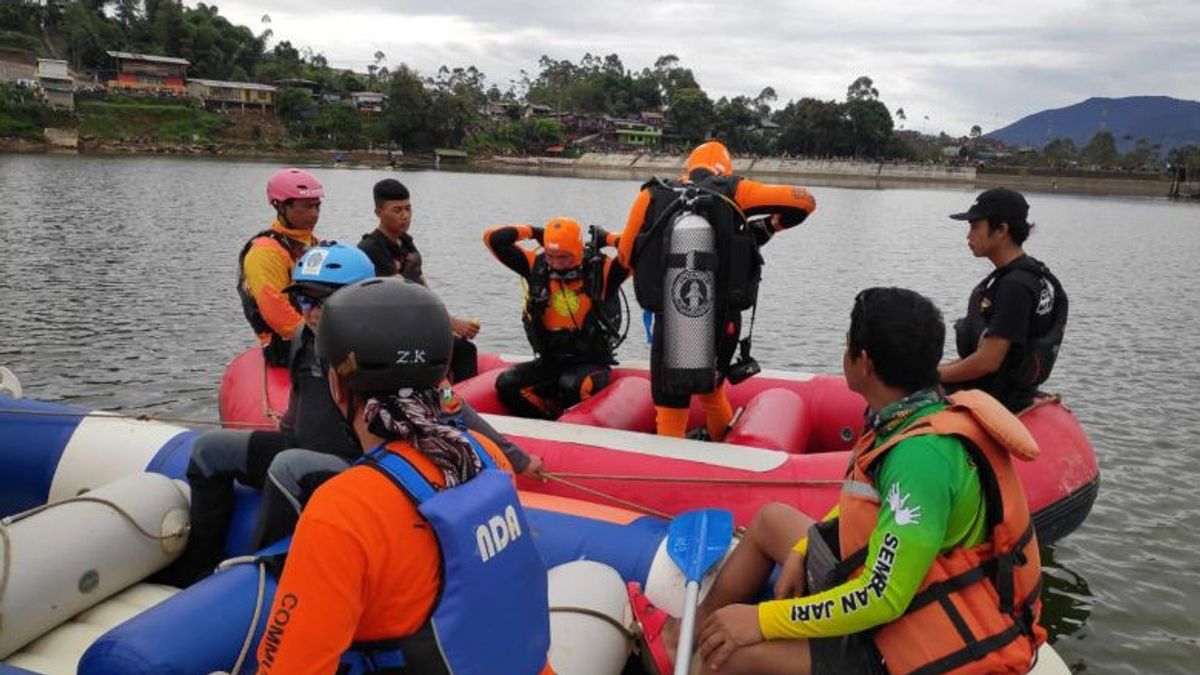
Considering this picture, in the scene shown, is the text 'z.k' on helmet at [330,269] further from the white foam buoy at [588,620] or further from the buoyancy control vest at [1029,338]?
the buoyancy control vest at [1029,338]

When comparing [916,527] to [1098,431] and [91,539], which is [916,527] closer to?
[91,539]

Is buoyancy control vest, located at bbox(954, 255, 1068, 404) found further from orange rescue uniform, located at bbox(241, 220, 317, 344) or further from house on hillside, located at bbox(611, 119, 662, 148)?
house on hillside, located at bbox(611, 119, 662, 148)

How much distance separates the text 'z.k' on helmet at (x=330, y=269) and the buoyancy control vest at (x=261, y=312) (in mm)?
1552

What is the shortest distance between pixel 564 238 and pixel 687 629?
3.05m

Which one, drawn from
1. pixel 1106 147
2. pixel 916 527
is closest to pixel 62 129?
pixel 916 527

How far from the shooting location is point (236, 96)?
263 ft

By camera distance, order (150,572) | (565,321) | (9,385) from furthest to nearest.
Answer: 1. (565,321)
2. (9,385)
3. (150,572)

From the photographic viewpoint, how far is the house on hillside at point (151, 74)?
79075mm

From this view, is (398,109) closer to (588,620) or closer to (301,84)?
(301,84)

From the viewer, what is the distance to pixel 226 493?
11.7ft

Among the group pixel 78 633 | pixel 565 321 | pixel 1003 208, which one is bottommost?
pixel 78 633

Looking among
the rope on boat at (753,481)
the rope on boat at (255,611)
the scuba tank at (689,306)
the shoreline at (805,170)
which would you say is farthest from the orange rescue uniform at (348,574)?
the shoreline at (805,170)

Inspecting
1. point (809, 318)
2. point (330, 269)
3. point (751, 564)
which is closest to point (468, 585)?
point (751, 564)

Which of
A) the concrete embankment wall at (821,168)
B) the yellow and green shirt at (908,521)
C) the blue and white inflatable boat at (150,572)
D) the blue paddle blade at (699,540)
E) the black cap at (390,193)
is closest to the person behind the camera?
the yellow and green shirt at (908,521)
